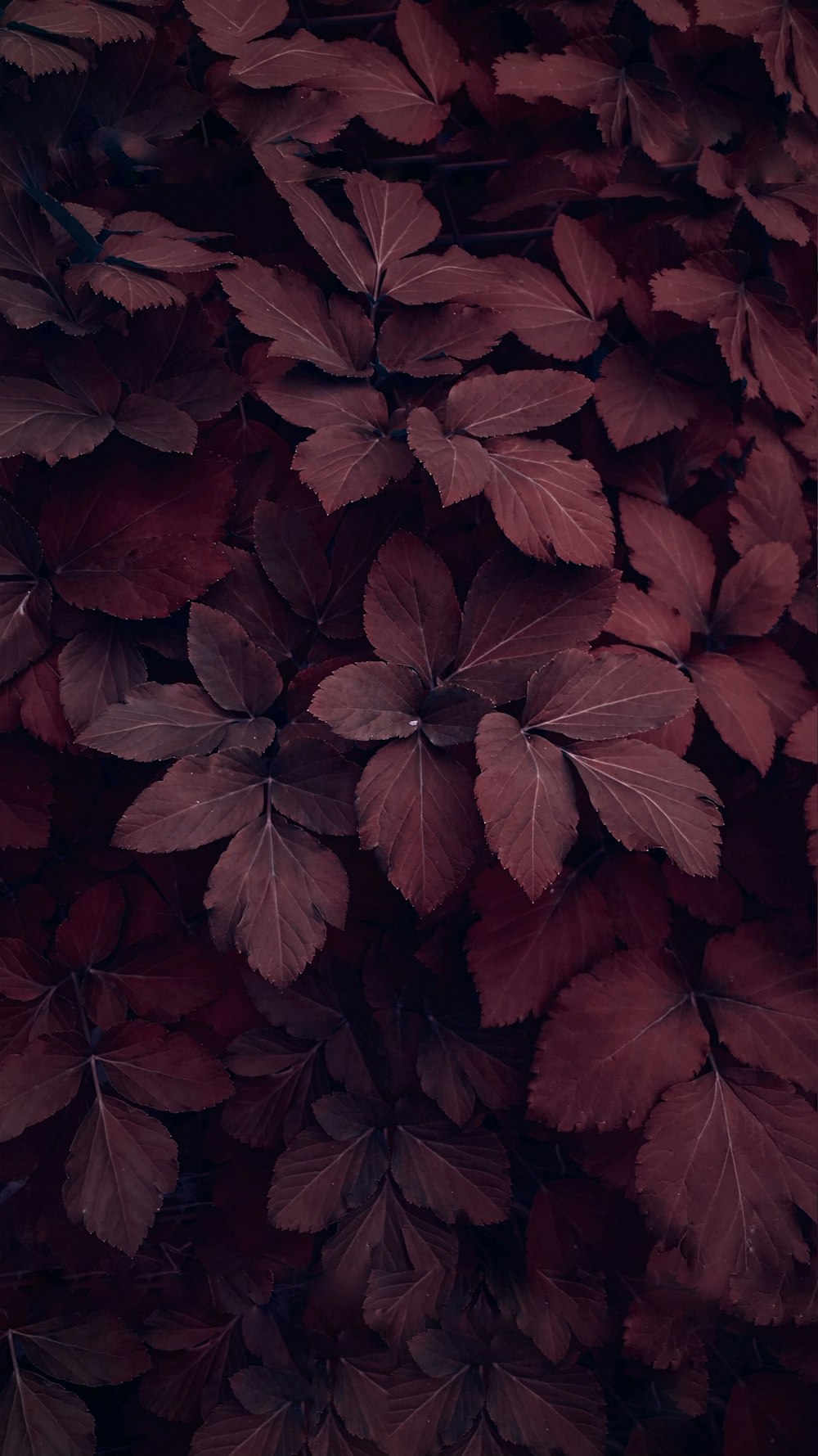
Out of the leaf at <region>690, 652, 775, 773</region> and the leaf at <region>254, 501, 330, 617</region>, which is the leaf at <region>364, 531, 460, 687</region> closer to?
the leaf at <region>254, 501, 330, 617</region>

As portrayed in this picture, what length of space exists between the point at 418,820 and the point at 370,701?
0.12 m

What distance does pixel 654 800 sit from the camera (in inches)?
37.9

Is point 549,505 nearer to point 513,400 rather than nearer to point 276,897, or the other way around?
point 513,400

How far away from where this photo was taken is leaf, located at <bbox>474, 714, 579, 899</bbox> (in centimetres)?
89

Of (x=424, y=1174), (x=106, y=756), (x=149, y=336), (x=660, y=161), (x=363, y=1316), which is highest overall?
(x=660, y=161)

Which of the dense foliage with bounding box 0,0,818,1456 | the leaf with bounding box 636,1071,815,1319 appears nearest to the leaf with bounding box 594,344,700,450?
the dense foliage with bounding box 0,0,818,1456

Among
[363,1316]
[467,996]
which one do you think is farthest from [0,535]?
[363,1316]

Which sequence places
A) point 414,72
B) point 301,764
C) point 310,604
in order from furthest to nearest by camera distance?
1. point 414,72
2. point 310,604
3. point 301,764

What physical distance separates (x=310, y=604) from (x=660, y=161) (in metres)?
0.70

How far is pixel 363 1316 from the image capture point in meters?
1.13

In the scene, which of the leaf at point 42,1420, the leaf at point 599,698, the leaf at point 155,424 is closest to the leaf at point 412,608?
the leaf at point 599,698

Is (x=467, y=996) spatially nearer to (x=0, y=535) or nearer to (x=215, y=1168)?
(x=215, y=1168)

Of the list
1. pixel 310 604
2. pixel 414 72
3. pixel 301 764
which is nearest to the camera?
pixel 301 764

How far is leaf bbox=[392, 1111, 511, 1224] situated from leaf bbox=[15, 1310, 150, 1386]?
1.23 ft
